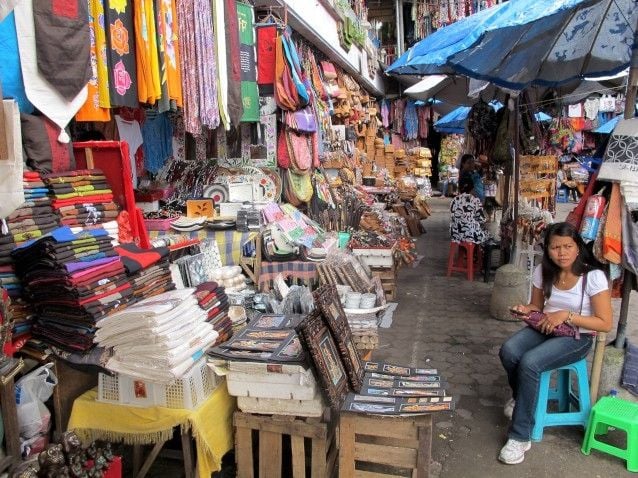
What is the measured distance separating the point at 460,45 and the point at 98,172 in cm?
270

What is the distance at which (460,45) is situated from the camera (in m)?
3.85

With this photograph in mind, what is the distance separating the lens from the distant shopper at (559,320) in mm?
3133

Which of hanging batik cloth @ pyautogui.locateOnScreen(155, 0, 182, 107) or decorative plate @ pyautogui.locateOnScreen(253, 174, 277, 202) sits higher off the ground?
hanging batik cloth @ pyautogui.locateOnScreen(155, 0, 182, 107)

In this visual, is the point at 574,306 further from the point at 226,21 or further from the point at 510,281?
the point at 226,21

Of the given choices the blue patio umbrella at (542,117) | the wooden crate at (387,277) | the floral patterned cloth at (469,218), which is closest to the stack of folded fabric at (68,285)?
the wooden crate at (387,277)

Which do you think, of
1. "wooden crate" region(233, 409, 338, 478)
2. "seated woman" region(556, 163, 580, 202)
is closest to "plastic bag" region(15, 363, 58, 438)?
"wooden crate" region(233, 409, 338, 478)

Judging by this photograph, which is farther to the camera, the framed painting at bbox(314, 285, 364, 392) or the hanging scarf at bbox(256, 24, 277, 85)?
the hanging scarf at bbox(256, 24, 277, 85)

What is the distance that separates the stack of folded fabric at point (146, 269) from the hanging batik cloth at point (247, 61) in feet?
7.68

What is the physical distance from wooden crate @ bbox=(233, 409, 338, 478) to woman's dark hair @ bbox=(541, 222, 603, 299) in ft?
5.54

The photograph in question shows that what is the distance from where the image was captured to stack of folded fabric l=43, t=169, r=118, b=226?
10.2 feet

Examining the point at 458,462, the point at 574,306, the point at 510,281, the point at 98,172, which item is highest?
the point at 98,172

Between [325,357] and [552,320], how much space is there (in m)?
1.55

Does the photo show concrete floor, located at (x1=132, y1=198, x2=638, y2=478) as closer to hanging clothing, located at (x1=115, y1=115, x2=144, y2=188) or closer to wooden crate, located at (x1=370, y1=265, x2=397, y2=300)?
wooden crate, located at (x1=370, y1=265, x2=397, y2=300)

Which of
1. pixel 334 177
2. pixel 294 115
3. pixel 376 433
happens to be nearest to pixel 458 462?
pixel 376 433
